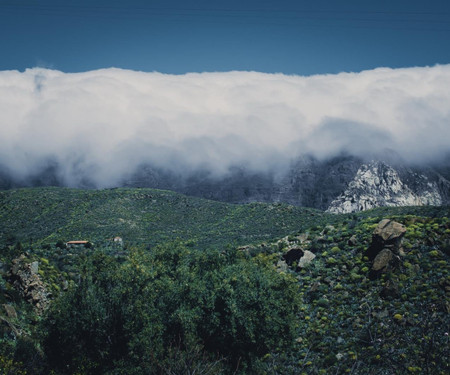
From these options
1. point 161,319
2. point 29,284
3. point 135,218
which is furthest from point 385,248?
point 135,218

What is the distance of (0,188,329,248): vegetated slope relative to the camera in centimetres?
8000

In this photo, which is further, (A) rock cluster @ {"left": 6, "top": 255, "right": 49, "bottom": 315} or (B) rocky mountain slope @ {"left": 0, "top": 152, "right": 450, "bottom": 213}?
(B) rocky mountain slope @ {"left": 0, "top": 152, "right": 450, "bottom": 213}

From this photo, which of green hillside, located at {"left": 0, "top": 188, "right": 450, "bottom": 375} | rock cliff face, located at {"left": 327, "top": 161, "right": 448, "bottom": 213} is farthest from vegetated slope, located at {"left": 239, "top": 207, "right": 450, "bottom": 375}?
rock cliff face, located at {"left": 327, "top": 161, "right": 448, "bottom": 213}

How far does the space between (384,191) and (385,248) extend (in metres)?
137

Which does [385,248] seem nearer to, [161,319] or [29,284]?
[161,319]

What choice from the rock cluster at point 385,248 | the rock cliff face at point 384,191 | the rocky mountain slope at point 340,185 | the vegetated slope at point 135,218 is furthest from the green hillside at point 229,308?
the rocky mountain slope at point 340,185

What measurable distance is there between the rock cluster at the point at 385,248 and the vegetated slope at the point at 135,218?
1493 inches

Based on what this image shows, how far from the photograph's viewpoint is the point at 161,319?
23.6 meters

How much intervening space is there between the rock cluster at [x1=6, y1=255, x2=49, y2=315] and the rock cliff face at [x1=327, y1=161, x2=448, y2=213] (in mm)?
137537

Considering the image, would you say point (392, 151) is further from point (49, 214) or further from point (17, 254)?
point (17, 254)

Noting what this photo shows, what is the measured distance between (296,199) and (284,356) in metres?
149

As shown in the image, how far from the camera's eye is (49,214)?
97.7 m

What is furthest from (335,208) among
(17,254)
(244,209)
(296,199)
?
(17,254)

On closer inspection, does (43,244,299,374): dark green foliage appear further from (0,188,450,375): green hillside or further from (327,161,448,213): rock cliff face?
(327,161,448,213): rock cliff face
